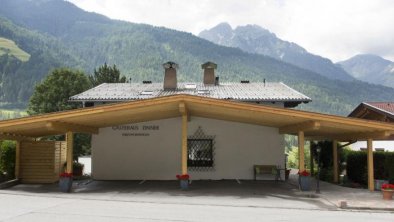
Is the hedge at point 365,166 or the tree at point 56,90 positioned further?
the tree at point 56,90

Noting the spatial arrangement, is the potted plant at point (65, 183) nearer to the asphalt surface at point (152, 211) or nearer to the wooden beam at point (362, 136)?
the asphalt surface at point (152, 211)

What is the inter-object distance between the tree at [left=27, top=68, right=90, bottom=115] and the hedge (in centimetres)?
2156

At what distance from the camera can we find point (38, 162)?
16.8m

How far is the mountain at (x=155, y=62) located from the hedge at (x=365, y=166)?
64079 millimetres

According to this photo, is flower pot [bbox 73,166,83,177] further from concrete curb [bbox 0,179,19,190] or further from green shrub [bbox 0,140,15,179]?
concrete curb [bbox 0,179,19,190]

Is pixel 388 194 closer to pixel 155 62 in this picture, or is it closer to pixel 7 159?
pixel 7 159

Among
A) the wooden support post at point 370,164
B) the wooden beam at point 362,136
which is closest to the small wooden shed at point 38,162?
the wooden beam at point 362,136

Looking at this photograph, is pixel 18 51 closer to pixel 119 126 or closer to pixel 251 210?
pixel 119 126

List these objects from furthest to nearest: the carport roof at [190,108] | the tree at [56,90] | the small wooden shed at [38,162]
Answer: the tree at [56,90]
the small wooden shed at [38,162]
the carport roof at [190,108]

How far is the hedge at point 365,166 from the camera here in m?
15.6

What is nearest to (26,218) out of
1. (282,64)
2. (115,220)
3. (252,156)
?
(115,220)

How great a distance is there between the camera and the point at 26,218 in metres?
9.11

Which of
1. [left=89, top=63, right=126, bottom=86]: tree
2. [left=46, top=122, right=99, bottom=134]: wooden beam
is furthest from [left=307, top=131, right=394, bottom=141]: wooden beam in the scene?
[left=89, top=63, right=126, bottom=86]: tree

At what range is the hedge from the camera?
51.2 feet
